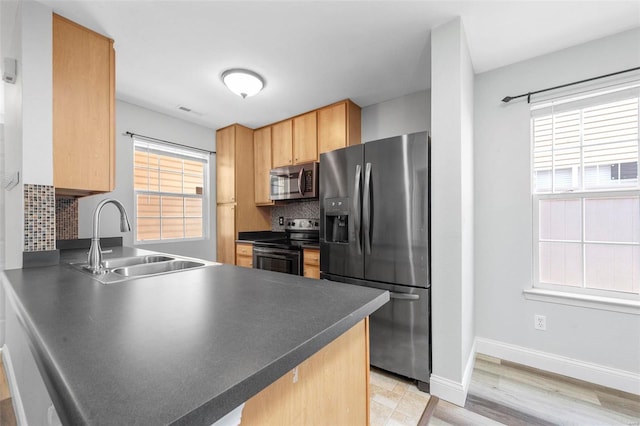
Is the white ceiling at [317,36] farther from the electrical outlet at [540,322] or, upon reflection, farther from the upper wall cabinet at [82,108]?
the electrical outlet at [540,322]

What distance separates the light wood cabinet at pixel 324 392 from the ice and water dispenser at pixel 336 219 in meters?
1.39

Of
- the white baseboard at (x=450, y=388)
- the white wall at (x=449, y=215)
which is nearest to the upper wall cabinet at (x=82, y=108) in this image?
the white wall at (x=449, y=215)

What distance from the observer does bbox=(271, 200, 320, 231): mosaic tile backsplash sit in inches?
143

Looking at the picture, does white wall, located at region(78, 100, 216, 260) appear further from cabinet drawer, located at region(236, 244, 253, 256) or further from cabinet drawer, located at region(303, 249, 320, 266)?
cabinet drawer, located at region(303, 249, 320, 266)

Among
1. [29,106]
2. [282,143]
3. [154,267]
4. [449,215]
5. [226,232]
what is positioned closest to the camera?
[29,106]

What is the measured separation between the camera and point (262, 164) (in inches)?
152

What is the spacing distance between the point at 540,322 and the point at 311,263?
6.59ft

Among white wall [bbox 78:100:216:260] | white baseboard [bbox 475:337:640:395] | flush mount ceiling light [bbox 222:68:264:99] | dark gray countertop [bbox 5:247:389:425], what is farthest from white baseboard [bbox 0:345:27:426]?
white baseboard [bbox 475:337:640:395]

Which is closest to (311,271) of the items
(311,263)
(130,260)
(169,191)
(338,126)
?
(311,263)

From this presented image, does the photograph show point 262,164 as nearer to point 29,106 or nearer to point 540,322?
point 29,106

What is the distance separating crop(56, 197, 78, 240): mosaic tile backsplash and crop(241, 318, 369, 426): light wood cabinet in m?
2.81

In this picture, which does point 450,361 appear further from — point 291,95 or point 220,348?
point 291,95

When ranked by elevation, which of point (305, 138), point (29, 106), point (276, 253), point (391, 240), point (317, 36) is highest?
point (317, 36)

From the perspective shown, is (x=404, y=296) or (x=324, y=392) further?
(x=404, y=296)
